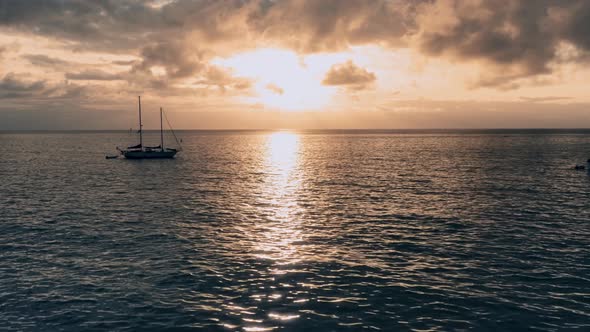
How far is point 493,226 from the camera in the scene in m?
39.6

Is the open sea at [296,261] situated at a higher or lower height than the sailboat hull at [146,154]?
lower

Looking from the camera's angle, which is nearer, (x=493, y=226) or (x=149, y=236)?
(x=149, y=236)

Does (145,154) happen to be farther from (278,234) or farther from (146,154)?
(278,234)

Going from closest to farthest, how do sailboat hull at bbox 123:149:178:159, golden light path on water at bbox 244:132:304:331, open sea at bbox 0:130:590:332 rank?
open sea at bbox 0:130:590:332
golden light path on water at bbox 244:132:304:331
sailboat hull at bbox 123:149:178:159

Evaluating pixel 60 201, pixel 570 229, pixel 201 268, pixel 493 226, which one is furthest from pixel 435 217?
pixel 60 201

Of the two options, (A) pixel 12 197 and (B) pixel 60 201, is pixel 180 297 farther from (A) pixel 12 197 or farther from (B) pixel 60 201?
(A) pixel 12 197

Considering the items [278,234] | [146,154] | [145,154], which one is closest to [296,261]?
[278,234]

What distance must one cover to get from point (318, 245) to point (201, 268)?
10.1 m

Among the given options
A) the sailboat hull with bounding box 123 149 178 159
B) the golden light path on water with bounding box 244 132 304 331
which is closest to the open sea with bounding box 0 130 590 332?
the golden light path on water with bounding box 244 132 304 331

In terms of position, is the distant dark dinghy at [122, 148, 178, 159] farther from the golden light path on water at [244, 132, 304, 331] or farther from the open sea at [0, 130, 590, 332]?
the golden light path on water at [244, 132, 304, 331]

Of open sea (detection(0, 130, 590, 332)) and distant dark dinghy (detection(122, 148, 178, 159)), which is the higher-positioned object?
distant dark dinghy (detection(122, 148, 178, 159))

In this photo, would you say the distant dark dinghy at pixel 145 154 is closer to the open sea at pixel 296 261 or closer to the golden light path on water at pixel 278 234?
the open sea at pixel 296 261

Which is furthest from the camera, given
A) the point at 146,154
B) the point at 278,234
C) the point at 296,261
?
the point at 146,154

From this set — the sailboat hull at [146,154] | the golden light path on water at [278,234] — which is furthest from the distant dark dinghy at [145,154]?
the golden light path on water at [278,234]
